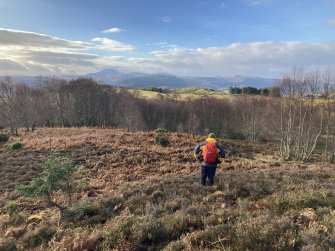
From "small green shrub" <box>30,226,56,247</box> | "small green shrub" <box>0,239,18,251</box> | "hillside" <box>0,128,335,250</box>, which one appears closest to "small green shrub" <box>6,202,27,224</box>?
"hillside" <box>0,128,335,250</box>

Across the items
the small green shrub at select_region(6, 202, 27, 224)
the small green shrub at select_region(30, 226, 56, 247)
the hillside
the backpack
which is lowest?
the small green shrub at select_region(6, 202, 27, 224)

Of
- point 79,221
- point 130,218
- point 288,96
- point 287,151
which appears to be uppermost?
point 288,96

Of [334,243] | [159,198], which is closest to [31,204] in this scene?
[159,198]

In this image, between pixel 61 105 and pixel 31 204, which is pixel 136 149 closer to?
pixel 31 204

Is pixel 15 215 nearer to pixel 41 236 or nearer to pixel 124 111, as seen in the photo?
pixel 41 236

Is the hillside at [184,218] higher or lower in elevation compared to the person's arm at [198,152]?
lower

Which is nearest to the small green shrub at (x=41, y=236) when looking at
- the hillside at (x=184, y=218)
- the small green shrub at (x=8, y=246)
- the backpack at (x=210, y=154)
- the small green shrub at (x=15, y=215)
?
the hillside at (x=184, y=218)

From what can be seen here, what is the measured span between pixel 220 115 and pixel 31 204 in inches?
2662

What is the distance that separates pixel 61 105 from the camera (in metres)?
74.6

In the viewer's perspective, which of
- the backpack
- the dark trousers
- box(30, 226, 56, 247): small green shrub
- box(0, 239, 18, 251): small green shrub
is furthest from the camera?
the dark trousers

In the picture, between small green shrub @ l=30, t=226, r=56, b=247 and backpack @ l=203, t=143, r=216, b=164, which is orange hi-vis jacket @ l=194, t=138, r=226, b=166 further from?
small green shrub @ l=30, t=226, r=56, b=247

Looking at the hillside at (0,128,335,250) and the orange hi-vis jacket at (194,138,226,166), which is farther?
the orange hi-vis jacket at (194,138,226,166)

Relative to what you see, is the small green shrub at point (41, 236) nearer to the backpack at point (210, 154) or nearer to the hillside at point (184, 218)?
the hillside at point (184, 218)

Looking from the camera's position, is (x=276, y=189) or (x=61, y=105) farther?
(x=61, y=105)
